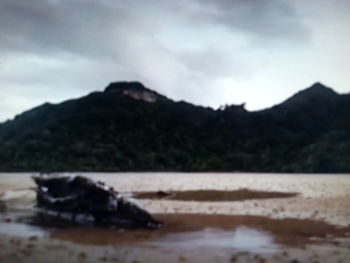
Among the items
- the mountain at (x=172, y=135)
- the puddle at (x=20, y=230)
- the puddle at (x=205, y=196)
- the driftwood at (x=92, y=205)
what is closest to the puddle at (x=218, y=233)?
the puddle at (x=20, y=230)

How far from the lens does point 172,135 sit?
6422 inches

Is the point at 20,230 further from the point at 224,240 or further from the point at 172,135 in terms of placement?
the point at 172,135

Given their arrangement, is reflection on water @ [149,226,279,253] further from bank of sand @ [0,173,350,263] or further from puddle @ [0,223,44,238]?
puddle @ [0,223,44,238]

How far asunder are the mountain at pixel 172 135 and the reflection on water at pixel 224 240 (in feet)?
331

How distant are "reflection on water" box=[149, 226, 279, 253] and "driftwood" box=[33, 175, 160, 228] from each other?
8.11 feet

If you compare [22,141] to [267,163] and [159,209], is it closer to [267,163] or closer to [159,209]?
[267,163]

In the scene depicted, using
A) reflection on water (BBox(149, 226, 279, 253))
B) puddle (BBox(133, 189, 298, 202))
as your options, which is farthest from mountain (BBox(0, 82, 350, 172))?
reflection on water (BBox(149, 226, 279, 253))

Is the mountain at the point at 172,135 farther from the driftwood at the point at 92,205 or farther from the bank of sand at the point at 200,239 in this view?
the bank of sand at the point at 200,239

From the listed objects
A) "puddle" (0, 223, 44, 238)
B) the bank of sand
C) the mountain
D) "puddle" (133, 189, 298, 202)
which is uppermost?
the mountain

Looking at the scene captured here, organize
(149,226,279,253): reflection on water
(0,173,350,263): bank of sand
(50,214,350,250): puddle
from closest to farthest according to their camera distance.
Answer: (0,173,350,263): bank of sand, (149,226,279,253): reflection on water, (50,214,350,250): puddle

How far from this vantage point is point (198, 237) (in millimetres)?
14148

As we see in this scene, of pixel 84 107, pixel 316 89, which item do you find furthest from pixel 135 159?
pixel 316 89

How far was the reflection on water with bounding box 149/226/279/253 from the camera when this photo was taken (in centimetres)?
1242

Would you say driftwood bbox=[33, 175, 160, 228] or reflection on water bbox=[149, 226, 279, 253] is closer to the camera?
reflection on water bbox=[149, 226, 279, 253]
